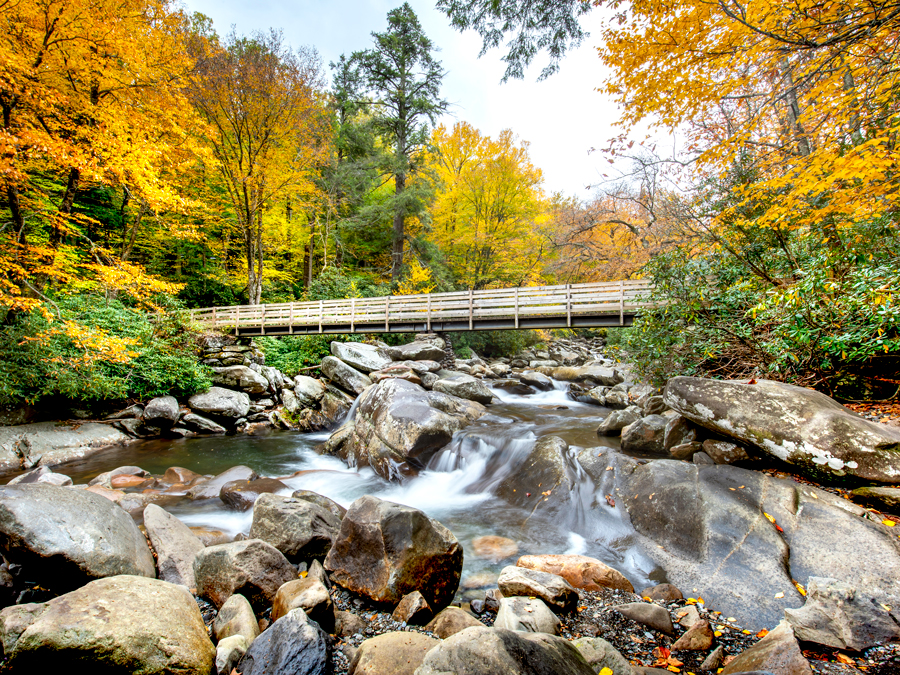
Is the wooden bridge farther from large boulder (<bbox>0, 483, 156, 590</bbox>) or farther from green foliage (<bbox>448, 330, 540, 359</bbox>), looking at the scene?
large boulder (<bbox>0, 483, 156, 590</bbox>)

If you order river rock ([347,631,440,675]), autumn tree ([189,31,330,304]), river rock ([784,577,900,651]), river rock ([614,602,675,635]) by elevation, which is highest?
autumn tree ([189,31,330,304])

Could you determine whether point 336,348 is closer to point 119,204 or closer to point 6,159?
point 6,159

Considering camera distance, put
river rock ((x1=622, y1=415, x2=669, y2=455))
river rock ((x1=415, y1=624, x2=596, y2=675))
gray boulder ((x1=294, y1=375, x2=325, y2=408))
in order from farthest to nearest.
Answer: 1. gray boulder ((x1=294, y1=375, x2=325, y2=408))
2. river rock ((x1=622, y1=415, x2=669, y2=455))
3. river rock ((x1=415, y1=624, x2=596, y2=675))

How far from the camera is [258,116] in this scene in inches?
598

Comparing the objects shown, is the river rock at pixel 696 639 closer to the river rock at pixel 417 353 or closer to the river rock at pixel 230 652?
the river rock at pixel 230 652

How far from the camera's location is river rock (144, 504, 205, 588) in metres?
3.61

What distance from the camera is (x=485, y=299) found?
43.5 ft

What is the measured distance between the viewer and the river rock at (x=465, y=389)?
475 inches

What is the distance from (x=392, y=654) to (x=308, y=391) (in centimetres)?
1110

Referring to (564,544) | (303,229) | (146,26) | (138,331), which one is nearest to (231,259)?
(303,229)

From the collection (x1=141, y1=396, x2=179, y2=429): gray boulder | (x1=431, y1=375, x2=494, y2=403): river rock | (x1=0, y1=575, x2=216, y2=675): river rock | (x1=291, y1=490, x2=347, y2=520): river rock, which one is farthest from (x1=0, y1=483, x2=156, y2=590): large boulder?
(x1=431, y1=375, x2=494, y2=403): river rock

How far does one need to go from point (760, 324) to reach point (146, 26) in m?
15.2

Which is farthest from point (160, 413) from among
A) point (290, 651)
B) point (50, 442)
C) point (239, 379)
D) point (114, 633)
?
point (290, 651)

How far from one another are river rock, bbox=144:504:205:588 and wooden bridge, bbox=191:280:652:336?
883 centimetres
